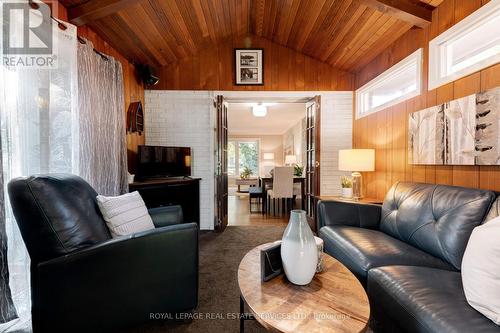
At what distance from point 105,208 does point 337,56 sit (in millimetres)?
3393

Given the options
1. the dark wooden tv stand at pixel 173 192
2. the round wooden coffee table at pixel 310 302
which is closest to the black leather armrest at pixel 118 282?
the round wooden coffee table at pixel 310 302

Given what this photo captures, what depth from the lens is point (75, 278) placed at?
1.21m

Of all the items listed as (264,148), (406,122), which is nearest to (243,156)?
(264,148)

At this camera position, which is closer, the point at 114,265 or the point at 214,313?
the point at 114,265

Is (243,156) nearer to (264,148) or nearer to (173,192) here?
(264,148)

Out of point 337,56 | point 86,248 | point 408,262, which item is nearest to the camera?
point 86,248

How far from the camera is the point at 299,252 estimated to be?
42.5 inches

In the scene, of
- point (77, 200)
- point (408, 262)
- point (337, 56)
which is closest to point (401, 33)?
point (337, 56)

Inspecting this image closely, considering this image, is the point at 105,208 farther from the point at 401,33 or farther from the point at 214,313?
the point at 401,33

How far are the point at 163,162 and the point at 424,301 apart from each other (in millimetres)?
3055

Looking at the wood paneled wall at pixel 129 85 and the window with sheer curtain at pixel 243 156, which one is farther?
the window with sheer curtain at pixel 243 156

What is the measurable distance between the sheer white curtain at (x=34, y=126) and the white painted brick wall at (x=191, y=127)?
1705 millimetres

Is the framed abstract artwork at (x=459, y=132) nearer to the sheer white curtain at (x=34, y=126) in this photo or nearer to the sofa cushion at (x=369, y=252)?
the sofa cushion at (x=369, y=252)

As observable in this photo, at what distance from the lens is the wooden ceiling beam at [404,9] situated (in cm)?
212
